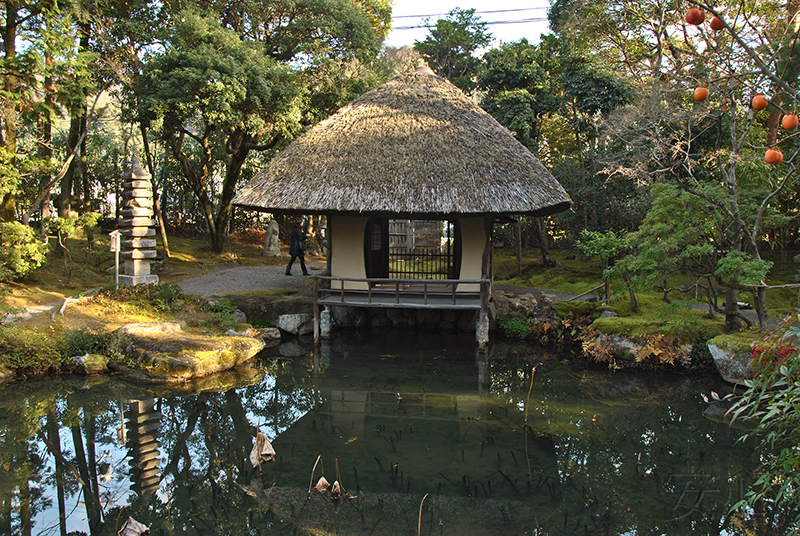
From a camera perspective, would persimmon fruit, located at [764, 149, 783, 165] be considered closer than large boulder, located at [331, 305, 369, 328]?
Yes

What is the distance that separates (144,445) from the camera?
6.48m

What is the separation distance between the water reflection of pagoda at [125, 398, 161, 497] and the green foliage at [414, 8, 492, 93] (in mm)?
18562

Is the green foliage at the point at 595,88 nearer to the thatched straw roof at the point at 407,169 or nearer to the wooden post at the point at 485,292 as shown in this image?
the thatched straw roof at the point at 407,169

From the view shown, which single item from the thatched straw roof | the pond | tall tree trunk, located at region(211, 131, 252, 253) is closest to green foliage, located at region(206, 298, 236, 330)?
the pond

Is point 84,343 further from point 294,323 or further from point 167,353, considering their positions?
point 294,323

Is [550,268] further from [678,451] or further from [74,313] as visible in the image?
[74,313]

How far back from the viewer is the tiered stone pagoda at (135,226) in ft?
36.6

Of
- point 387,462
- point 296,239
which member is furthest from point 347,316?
point 387,462

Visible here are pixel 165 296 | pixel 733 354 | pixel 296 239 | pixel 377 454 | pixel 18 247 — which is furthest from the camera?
pixel 296 239

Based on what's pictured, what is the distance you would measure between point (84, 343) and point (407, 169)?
6644mm

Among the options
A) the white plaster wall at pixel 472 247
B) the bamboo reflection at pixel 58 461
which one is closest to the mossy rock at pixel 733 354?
the white plaster wall at pixel 472 247

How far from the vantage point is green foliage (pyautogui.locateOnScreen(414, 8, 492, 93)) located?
2244 centimetres

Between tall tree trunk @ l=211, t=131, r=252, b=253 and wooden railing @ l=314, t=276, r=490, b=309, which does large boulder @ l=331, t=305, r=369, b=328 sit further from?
tall tree trunk @ l=211, t=131, r=252, b=253

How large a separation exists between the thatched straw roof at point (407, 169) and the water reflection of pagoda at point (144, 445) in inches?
179
